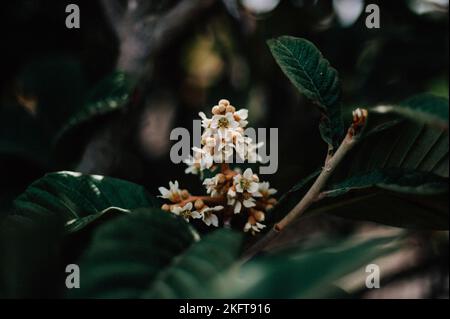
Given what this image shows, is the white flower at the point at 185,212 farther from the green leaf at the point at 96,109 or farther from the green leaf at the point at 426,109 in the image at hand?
the green leaf at the point at 96,109

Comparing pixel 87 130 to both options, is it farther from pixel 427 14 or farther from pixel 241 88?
pixel 427 14

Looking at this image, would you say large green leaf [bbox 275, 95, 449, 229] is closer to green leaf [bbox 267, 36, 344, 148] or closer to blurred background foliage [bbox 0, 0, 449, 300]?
green leaf [bbox 267, 36, 344, 148]

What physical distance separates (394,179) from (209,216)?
11.3 inches

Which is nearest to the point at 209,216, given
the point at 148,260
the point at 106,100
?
the point at 148,260

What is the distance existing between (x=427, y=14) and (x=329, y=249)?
1.50 metres

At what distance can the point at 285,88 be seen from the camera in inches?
78.3

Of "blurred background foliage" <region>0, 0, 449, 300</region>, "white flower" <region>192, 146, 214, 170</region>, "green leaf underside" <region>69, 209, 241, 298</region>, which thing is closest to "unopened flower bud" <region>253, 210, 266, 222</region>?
"white flower" <region>192, 146, 214, 170</region>

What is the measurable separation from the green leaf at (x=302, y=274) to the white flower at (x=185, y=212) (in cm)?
25

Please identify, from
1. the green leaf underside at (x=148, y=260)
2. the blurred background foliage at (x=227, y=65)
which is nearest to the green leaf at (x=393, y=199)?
the green leaf underside at (x=148, y=260)

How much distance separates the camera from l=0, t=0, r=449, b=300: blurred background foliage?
1384mm

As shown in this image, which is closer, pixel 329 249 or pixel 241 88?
pixel 329 249

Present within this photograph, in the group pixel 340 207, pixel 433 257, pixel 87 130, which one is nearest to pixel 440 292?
pixel 433 257

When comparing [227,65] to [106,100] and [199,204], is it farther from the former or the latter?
[199,204]

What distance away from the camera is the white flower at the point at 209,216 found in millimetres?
829
